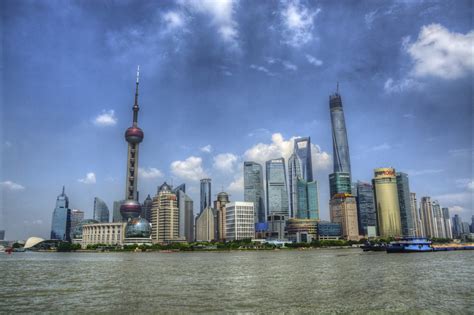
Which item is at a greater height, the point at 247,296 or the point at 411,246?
the point at 247,296

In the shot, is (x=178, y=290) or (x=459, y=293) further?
(x=178, y=290)

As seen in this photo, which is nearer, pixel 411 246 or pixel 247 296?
pixel 247 296

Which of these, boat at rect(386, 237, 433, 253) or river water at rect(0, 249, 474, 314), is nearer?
river water at rect(0, 249, 474, 314)

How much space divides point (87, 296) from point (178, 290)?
38.7 ft

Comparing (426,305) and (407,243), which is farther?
(407,243)

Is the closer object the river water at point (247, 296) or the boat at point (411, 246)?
the river water at point (247, 296)

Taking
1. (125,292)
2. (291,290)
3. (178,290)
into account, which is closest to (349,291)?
(291,290)

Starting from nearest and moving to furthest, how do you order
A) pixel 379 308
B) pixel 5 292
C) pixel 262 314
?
pixel 262 314 → pixel 379 308 → pixel 5 292

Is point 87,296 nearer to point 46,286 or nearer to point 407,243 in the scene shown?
point 46,286

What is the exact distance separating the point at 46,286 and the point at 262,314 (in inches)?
1524

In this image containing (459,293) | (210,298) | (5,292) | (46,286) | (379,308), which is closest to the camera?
(379,308)

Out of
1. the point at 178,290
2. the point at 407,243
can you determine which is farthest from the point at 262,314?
the point at 407,243

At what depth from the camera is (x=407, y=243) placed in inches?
7500

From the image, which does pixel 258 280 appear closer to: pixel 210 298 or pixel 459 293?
pixel 210 298
